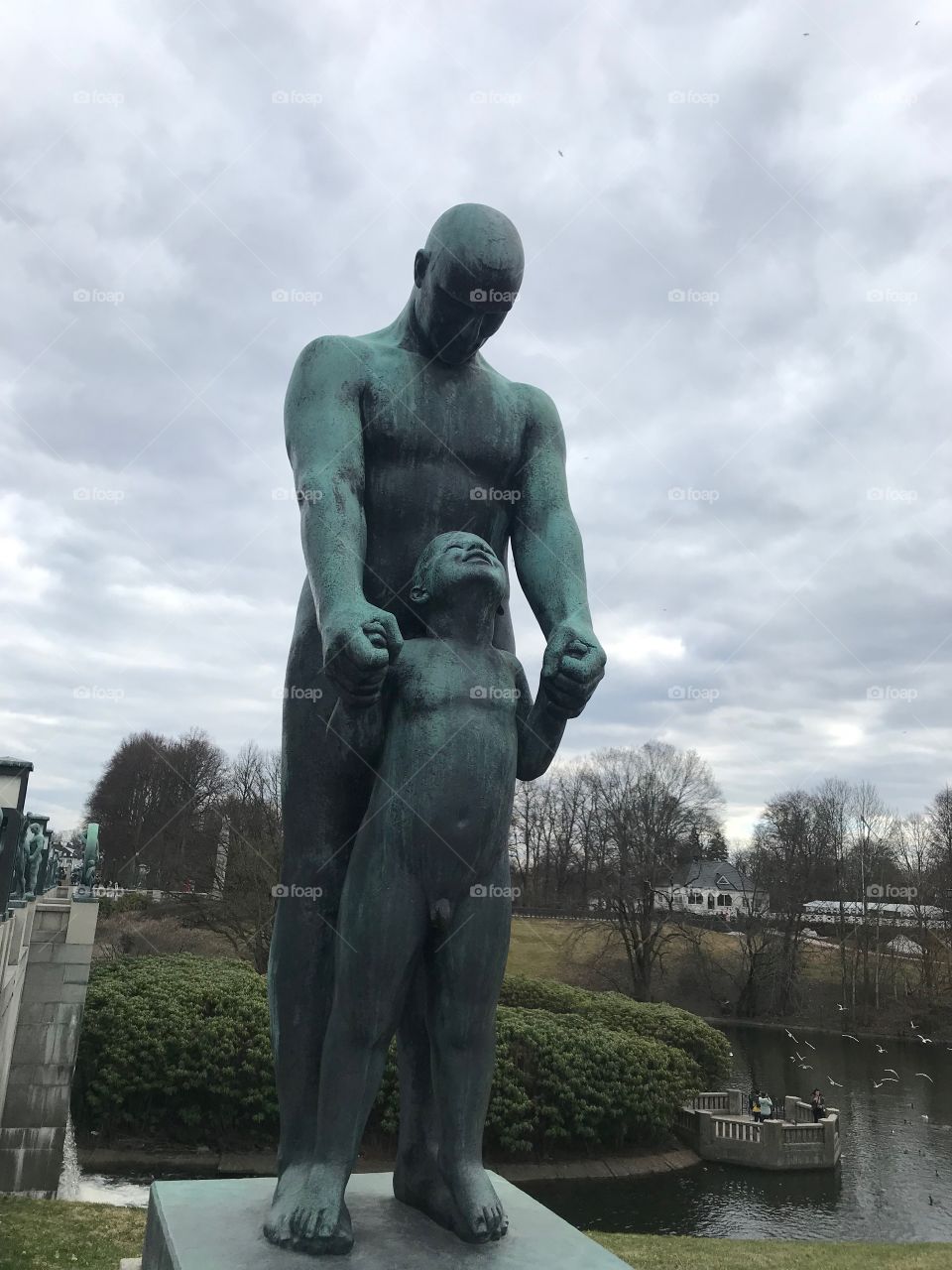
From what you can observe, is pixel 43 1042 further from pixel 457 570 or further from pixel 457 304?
pixel 457 304

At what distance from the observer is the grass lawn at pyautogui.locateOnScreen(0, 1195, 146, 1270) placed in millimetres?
9742

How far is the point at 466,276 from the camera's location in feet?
12.1

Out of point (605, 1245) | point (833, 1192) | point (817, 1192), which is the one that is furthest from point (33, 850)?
point (833, 1192)

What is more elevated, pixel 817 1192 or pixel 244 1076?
pixel 244 1076

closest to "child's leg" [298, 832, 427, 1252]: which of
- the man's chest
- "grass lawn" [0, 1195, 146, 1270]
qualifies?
the man's chest

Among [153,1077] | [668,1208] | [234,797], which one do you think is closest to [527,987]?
[668,1208]

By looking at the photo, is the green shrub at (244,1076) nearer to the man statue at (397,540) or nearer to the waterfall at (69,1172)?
the waterfall at (69,1172)

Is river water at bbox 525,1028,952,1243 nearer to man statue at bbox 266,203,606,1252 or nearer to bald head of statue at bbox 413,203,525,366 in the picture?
man statue at bbox 266,203,606,1252

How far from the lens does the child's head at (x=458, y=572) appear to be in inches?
133

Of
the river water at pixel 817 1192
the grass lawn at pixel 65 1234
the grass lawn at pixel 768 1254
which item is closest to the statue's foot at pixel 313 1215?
the grass lawn at pixel 65 1234

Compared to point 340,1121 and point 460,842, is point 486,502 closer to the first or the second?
point 460,842

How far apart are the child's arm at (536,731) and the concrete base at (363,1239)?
1471 millimetres

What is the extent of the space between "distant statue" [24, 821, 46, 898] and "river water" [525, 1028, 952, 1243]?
34.6ft

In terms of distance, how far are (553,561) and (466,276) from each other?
113 cm
